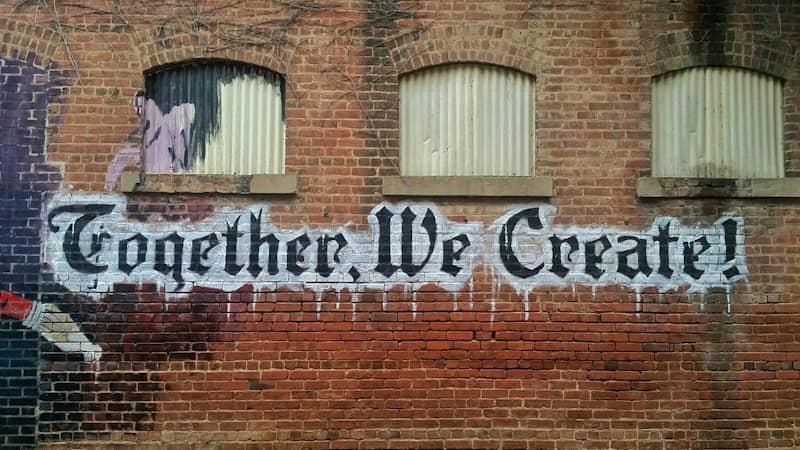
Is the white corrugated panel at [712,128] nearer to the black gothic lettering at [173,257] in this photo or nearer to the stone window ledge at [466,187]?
the stone window ledge at [466,187]

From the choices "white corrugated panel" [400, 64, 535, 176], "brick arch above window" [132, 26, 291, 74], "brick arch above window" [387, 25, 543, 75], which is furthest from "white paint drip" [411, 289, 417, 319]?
"brick arch above window" [132, 26, 291, 74]

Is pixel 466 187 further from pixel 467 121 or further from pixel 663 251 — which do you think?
pixel 663 251

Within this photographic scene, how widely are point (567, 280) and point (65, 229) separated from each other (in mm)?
4719

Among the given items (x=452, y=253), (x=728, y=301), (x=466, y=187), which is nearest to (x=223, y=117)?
(x=466, y=187)

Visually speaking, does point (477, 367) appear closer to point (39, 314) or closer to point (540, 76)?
point (540, 76)

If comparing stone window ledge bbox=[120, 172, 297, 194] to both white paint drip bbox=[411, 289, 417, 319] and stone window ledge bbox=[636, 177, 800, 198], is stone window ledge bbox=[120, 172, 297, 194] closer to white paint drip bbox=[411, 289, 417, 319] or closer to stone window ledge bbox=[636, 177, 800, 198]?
white paint drip bbox=[411, 289, 417, 319]

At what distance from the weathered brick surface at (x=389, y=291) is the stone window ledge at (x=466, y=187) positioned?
0.13 metres

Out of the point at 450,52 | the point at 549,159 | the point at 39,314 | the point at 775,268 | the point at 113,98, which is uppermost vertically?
the point at 450,52

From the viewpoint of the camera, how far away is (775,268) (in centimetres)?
722

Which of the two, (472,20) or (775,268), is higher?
(472,20)

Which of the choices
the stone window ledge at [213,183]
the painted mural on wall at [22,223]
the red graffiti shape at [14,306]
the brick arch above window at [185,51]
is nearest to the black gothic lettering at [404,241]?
the stone window ledge at [213,183]

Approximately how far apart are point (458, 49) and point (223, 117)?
235 centimetres

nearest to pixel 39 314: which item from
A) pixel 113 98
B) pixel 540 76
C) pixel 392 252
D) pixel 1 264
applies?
pixel 1 264

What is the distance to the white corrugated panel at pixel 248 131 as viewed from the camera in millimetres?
7266
